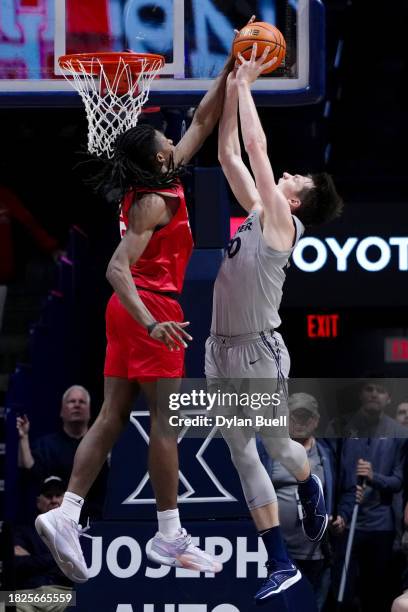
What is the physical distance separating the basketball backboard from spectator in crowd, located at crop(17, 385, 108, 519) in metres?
3.25

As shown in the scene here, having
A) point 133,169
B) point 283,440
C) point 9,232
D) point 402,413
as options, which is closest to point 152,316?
point 133,169

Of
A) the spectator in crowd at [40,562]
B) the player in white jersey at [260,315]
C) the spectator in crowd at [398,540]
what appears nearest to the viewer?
the player in white jersey at [260,315]

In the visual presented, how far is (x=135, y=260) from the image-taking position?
7.45 meters

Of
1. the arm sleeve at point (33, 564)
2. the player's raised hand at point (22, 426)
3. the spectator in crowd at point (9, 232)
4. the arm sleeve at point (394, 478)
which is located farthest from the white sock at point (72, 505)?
the spectator in crowd at point (9, 232)

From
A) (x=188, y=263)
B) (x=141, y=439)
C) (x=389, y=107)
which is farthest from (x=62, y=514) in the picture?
(x=389, y=107)

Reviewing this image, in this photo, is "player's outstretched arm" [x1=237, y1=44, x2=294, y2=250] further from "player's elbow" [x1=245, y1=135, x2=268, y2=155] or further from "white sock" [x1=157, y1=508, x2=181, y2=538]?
"white sock" [x1=157, y1=508, x2=181, y2=538]

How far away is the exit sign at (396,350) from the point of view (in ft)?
52.4

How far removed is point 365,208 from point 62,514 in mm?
7468

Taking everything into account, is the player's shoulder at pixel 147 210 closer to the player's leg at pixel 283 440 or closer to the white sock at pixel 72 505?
the player's leg at pixel 283 440

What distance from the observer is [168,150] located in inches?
302

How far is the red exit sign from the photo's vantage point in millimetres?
14859

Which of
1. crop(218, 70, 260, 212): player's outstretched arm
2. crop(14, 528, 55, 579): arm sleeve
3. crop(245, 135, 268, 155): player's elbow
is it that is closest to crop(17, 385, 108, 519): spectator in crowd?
crop(14, 528, 55, 579): arm sleeve

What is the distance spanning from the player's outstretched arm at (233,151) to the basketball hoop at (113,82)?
0.56 meters

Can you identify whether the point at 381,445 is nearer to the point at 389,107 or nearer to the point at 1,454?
the point at 1,454
